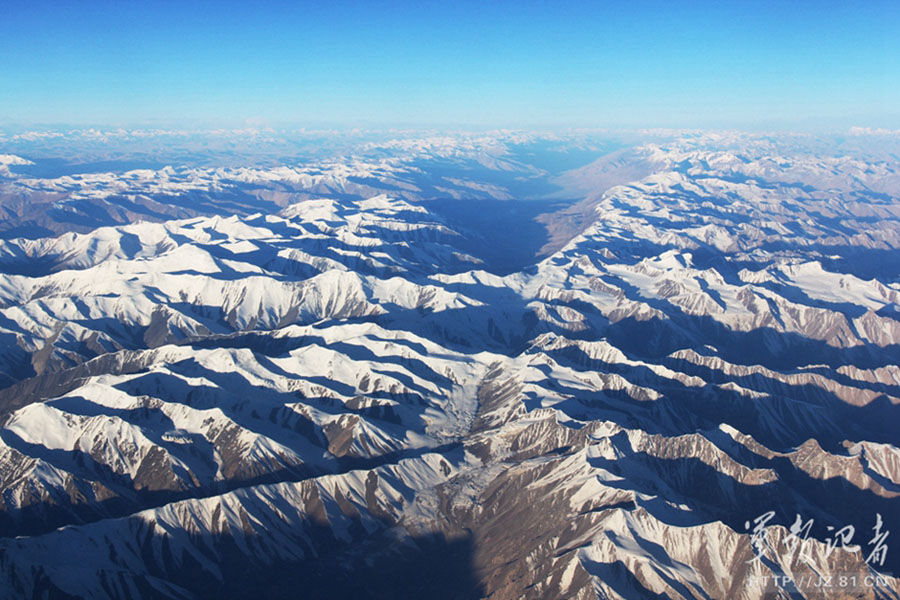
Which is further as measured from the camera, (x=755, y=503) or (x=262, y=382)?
(x=262, y=382)

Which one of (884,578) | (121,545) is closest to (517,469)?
(884,578)

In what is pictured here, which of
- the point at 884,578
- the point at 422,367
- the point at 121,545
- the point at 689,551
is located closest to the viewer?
the point at 884,578

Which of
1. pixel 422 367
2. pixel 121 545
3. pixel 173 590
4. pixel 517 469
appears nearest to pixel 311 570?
pixel 173 590

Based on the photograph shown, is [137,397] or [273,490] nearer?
[273,490]

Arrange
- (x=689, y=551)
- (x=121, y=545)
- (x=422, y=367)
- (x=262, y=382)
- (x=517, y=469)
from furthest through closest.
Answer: (x=422, y=367) < (x=262, y=382) < (x=517, y=469) < (x=121, y=545) < (x=689, y=551)

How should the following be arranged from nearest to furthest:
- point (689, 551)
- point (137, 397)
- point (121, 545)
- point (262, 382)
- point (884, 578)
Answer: point (884, 578)
point (689, 551)
point (121, 545)
point (137, 397)
point (262, 382)

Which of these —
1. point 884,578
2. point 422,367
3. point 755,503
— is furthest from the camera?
point 422,367

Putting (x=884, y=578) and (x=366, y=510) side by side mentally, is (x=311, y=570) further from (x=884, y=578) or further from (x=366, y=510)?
(x=884, y=578)

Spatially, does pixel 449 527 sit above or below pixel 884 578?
below

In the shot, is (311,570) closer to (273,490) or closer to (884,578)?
(273,490)
